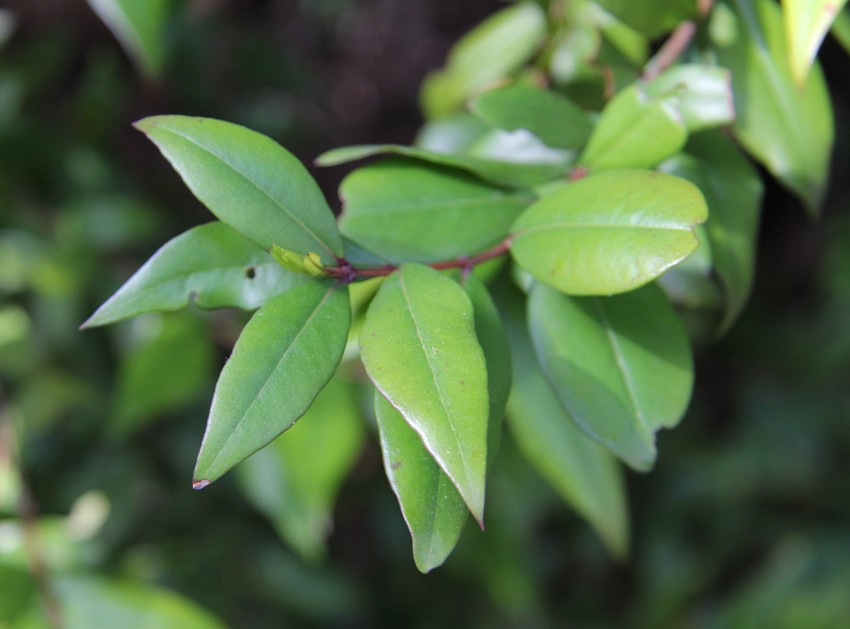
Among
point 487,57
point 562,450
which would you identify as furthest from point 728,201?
point 487,57

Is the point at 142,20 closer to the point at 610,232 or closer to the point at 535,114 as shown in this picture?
the point at 535,114

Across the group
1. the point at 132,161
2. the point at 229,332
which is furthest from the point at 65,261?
the point at 132,161

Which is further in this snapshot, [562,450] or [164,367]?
[164,367]

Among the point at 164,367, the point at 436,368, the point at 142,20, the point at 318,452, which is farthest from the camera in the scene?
the point at 164,367

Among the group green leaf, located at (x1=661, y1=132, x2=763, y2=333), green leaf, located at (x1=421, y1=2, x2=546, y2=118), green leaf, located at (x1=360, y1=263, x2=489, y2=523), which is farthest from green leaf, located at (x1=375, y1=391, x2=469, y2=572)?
green leaf, located at (x1=421, y1=2, x2=546, y2=118)

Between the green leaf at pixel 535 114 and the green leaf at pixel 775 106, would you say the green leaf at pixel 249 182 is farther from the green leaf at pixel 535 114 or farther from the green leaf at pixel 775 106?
the green leaf at pixel 775 106

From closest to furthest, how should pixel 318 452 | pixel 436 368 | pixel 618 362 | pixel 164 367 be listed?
pixel 436 368, pixel 618 362, pixel 318 452, pixel 164 367
